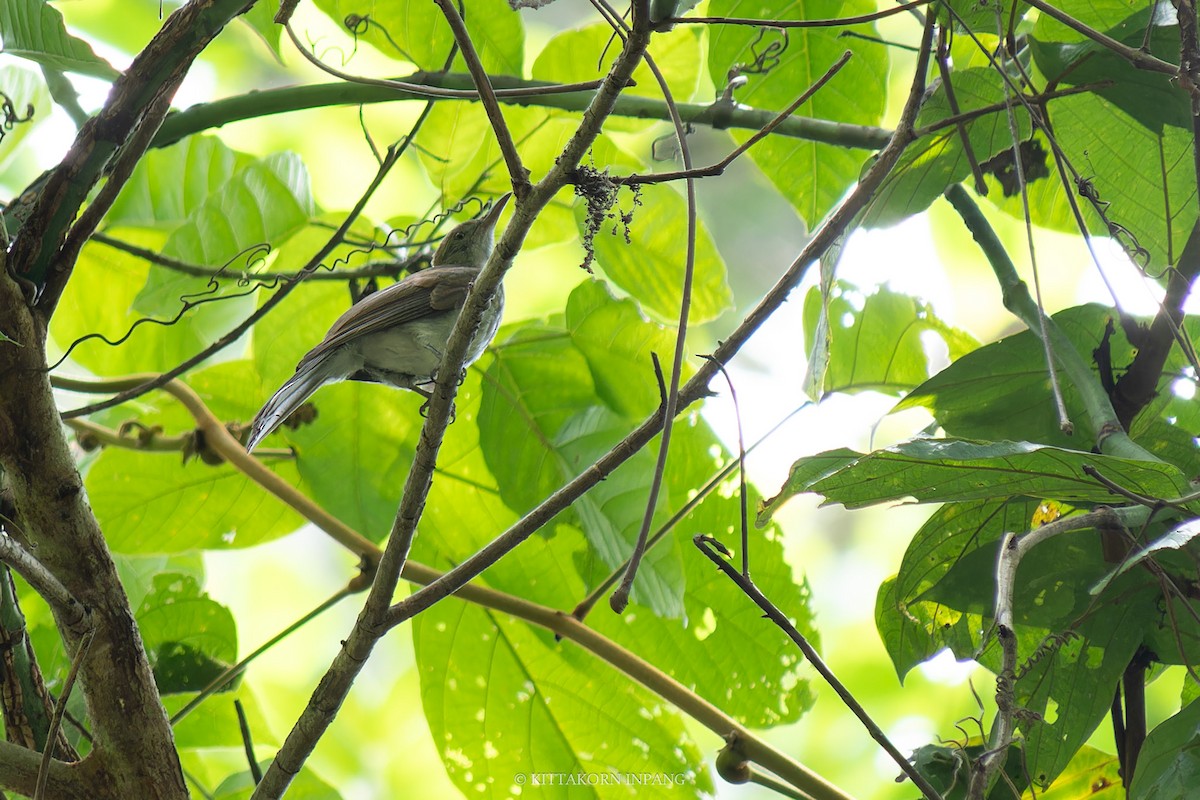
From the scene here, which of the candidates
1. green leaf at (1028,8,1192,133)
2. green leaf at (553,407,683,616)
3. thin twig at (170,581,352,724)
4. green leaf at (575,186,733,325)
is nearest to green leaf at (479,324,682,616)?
green leaf at (553,407,683,616)

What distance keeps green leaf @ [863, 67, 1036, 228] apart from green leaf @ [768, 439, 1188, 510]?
1.81 ft

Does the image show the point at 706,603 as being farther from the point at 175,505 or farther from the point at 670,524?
the point at 175,505

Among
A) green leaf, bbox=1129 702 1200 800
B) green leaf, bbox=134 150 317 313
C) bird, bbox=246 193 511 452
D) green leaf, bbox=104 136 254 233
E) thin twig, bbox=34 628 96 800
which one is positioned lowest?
green leaf, bbox=1129 702 1200 800

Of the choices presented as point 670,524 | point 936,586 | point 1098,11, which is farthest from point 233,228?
point 1098,11

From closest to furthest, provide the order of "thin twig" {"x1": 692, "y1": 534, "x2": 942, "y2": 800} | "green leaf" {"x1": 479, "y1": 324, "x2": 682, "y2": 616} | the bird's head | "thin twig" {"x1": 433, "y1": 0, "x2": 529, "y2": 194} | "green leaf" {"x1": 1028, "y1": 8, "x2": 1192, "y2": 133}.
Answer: "thin twig" {"x1": 433, "y1": 0, "x2": 529, "y2": 194} < "thin twig" {"x1": 692, "y1": 534, "x2": 942, "y2": 800} < "green leaf" {"x1": 1028, "y1": 8, "x2": 1192, "y2": 133} < "green leaf" {"x1": 479, "y1": 324, "x2": 682, "y2": 616} < the bird's head

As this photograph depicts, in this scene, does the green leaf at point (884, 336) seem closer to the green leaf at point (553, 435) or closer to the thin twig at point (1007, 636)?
the green leaf at point (553, 435)

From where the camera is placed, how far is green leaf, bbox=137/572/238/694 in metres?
1.80

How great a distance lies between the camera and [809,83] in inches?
73.4

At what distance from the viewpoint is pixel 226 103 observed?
155cm

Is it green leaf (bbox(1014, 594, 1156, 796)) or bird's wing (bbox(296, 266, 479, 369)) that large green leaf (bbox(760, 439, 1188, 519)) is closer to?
green leaf (bbox(1014, 594, 1156, 796))

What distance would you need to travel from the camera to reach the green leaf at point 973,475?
3.55 ft

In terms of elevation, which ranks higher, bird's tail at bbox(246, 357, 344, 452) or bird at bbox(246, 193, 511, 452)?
bird at bbox(246, 193, 511, 452)

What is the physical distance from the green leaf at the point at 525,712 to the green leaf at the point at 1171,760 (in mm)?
844

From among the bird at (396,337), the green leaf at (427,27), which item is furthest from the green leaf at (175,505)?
the green leaf at (427,27)
